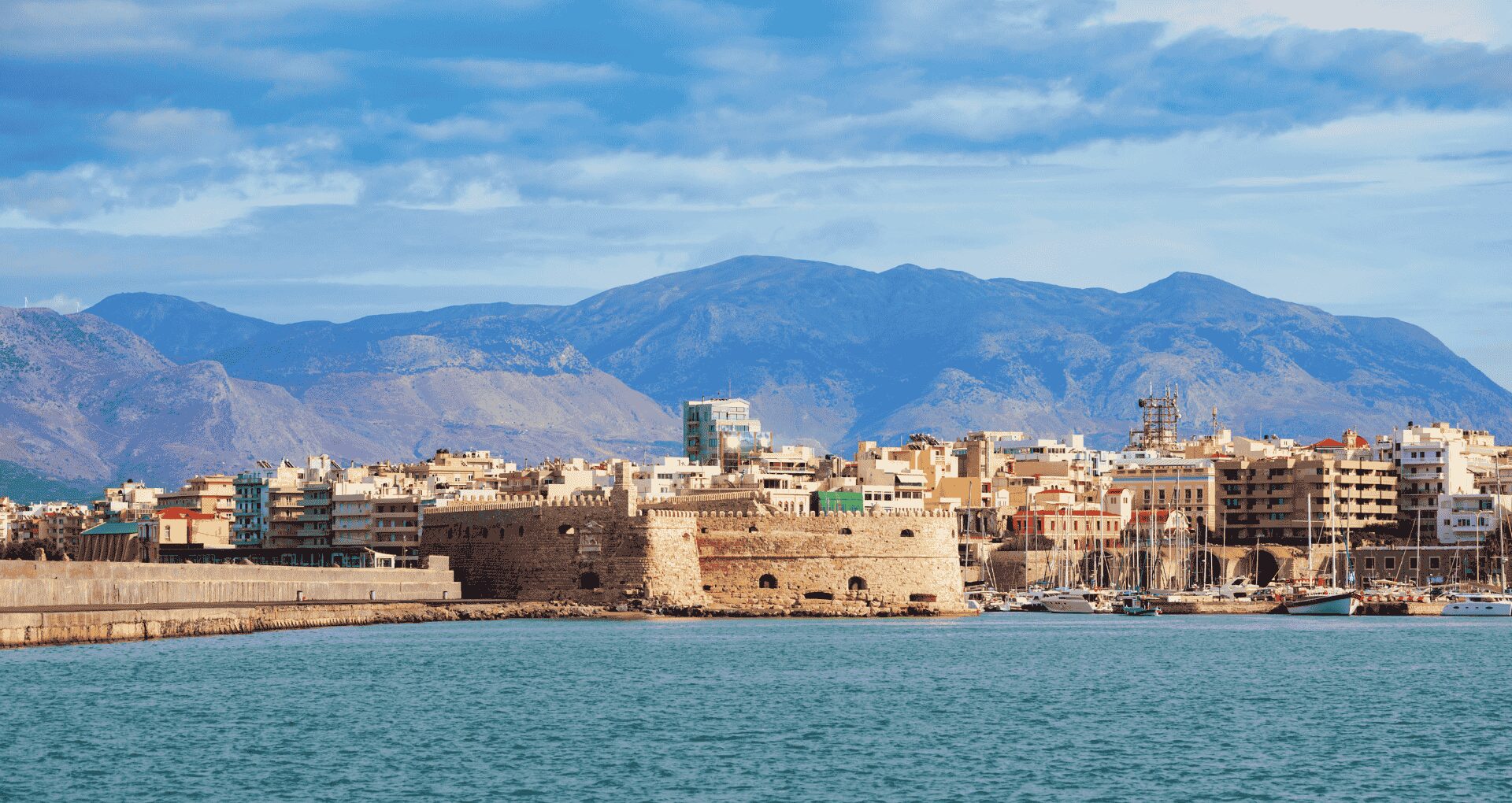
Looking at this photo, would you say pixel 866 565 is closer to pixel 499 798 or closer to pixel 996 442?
pixel 499 798

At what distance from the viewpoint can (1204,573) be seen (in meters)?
110

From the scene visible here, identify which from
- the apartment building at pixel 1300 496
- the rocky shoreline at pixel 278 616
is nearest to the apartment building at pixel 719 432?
the apartment building at pixel 1300 496

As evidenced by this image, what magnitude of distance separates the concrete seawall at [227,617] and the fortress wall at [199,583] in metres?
0.81

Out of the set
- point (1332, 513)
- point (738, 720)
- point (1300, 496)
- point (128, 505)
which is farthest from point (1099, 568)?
point (738, 720)

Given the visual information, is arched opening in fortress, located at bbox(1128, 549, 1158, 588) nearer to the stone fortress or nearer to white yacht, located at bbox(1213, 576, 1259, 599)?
white yacht, located at bbox(1213, 576, 1259, 599)

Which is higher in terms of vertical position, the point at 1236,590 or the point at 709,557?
the point at 709,557

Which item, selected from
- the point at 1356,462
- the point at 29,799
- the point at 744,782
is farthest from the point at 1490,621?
the point at 29,799

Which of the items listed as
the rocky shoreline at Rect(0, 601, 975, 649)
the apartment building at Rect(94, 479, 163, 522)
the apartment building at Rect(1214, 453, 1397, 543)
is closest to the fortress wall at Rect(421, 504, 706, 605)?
the rocky shoreline at Rect(0, 601, 975, 649)

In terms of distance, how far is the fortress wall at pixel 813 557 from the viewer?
72.8m

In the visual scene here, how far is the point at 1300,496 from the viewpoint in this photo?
395 feet

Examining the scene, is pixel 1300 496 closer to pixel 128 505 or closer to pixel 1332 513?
pixel 1332 513

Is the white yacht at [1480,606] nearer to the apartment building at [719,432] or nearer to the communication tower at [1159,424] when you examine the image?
the apartment building at [719,432]

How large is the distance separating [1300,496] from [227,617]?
75598 millimetres

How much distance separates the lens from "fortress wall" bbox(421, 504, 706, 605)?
2793 inches
